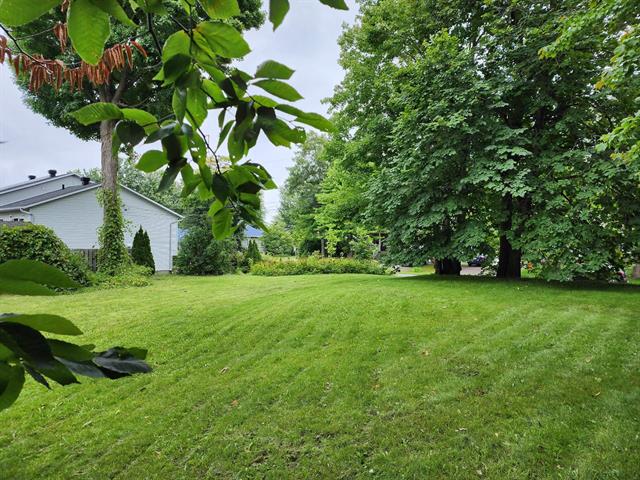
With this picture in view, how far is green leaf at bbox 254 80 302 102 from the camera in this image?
0.66 meters

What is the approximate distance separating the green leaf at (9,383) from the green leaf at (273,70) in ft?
1.94

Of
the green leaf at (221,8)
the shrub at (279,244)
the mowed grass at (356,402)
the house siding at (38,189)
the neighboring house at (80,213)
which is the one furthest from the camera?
the shrub at (279,244)

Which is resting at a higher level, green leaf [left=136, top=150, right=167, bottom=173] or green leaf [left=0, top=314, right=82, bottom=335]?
green leaf [left=136, top=150, right=167, bottom=173]

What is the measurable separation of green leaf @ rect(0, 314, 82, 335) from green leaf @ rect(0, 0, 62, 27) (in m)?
0.42

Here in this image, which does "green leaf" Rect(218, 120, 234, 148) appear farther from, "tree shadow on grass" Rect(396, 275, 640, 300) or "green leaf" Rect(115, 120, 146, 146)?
"tree shadow on grass" Rect(396, 275, 640, 300)

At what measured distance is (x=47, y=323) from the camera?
0.52 metres

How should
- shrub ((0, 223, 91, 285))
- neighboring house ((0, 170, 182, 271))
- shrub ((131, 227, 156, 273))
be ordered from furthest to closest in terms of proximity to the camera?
1. neighboring house ((0, 170, 182, 271))
2. shrub ((131, 227, 156, 273))
3. shrub ((0, 223, 91, 285))

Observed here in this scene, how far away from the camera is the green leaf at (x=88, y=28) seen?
0.55 meters

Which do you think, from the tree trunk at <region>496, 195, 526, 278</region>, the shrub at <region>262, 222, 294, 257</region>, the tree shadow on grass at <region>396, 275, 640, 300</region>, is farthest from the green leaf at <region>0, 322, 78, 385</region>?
the shrub at <region>262, 222, 294, 257</region>

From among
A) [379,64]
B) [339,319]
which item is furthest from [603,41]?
[339,319]

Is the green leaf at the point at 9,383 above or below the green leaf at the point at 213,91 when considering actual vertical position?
below

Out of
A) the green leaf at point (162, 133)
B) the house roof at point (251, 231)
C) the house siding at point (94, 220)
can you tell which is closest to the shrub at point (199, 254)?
the house siding at point (94, 220)

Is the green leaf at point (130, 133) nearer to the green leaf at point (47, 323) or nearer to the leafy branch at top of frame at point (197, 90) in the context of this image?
the leafy branch at top of frame at point (197, 90)

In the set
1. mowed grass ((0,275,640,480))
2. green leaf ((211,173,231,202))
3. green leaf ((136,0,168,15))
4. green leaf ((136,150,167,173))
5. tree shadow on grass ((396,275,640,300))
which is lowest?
mowed grass ((0,275,640,480))
